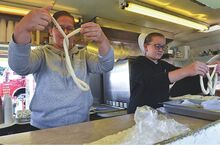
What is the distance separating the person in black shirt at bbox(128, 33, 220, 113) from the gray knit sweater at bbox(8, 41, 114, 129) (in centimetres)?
38

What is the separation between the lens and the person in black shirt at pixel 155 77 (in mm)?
1147

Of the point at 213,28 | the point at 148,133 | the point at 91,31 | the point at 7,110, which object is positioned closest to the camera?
the point at 148,133

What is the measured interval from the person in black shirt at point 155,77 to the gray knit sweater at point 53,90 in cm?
38

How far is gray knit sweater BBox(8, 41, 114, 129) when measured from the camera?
0.90m

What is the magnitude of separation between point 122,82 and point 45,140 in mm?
2008

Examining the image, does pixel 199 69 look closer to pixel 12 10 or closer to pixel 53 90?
pixel 53 90

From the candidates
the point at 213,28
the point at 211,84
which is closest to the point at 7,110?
the point at 211,84

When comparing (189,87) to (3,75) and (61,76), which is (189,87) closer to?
(61,76)

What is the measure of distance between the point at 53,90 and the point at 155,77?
0.63 meters

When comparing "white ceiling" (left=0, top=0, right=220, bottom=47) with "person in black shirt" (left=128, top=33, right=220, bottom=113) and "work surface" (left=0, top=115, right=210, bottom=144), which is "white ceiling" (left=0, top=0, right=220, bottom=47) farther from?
"work surface" (left=0, top=115, right=210, bottom=144)

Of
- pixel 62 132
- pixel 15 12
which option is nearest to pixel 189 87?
pixel 62 132

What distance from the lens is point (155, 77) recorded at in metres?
1.22

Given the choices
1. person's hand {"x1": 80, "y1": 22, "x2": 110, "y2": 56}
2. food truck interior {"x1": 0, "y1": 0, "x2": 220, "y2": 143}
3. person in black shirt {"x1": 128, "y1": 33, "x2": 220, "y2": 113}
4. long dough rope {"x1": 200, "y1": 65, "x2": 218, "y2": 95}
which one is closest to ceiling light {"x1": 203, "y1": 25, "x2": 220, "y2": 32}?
food truck interior {"x1": 0, "y1": 0, "x2": 220, "y2": 143}

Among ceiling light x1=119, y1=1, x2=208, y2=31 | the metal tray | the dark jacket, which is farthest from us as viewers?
ceiling light x1=119, y1=1, x2=208, y2=31
